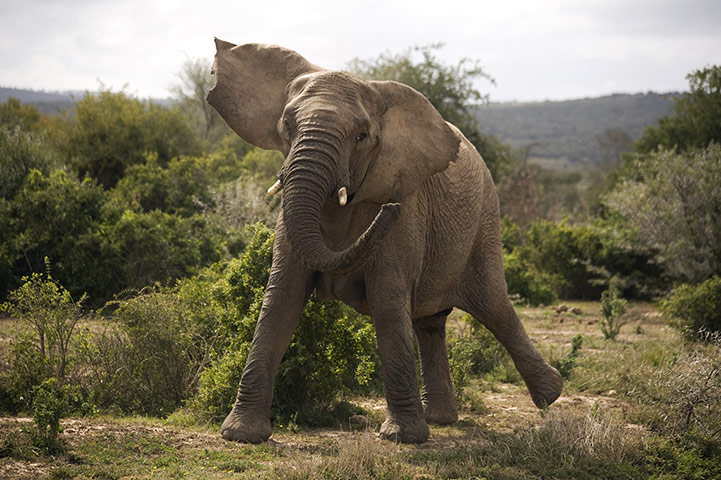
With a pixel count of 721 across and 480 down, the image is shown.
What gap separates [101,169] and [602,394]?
15.5 m

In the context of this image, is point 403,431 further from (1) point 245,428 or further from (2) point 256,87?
(2) point 256,87

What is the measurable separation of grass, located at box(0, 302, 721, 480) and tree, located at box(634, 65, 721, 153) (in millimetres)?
16934

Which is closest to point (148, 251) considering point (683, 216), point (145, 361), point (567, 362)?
point (145, 361)

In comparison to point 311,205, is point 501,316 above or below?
below

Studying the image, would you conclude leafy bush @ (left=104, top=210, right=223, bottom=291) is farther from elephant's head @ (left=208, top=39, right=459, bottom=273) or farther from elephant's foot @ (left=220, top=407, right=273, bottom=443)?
elephant's foot @ (left=220, top=407, right=273, bottom=443)

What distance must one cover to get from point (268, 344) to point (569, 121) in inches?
5390

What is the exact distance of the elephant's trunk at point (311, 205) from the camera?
225 inches

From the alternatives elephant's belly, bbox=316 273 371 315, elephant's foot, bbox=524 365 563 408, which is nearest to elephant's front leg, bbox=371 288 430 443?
elephant's belly, bbox=316 273 371 315

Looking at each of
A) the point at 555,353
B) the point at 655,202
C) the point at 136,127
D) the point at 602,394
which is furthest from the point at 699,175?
the point at 136,127

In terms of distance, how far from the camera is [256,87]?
6.99 meters

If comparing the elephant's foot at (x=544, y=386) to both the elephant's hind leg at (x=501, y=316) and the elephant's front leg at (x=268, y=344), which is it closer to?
the elephant's hind leg at (x=501, y=316)

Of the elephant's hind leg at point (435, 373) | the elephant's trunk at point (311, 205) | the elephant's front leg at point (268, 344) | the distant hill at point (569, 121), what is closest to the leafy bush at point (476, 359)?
the elephant's hind leg at point (435, 373)

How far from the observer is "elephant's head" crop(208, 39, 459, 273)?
5.77m

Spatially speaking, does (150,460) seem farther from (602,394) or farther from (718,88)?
(718,88)
